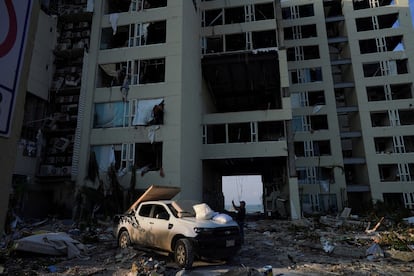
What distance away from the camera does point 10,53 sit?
1.89 m

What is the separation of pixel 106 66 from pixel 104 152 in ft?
21.3

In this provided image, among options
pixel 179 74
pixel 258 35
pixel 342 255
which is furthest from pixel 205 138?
pixel 342 255

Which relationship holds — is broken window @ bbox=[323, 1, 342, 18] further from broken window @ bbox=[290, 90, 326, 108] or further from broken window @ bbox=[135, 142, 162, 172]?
broken window @ bbox=[135, 142, 162, 172]

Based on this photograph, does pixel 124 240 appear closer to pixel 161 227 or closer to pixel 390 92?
pixel 161 227

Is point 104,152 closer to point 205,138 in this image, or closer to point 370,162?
point 205,138

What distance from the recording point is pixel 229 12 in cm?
2722

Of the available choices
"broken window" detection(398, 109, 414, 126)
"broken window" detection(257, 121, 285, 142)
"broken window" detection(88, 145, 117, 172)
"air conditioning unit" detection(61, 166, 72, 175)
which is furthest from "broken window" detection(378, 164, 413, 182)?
"air conditioning unit" detection(61, 166, 72, 175)

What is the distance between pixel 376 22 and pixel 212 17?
61.1 ft

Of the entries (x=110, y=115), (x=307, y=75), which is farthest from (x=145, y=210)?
(x=307, y=75)

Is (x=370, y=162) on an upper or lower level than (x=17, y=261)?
upper

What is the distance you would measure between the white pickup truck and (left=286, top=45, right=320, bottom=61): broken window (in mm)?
28462

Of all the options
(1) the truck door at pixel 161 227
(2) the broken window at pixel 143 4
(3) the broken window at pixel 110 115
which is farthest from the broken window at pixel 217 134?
(1) the truck door at pixel 161 227

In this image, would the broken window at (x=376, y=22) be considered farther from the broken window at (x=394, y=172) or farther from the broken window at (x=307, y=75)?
the broken window at (x=394, y=172)

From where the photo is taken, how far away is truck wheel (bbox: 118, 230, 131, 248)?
32.1 ft
